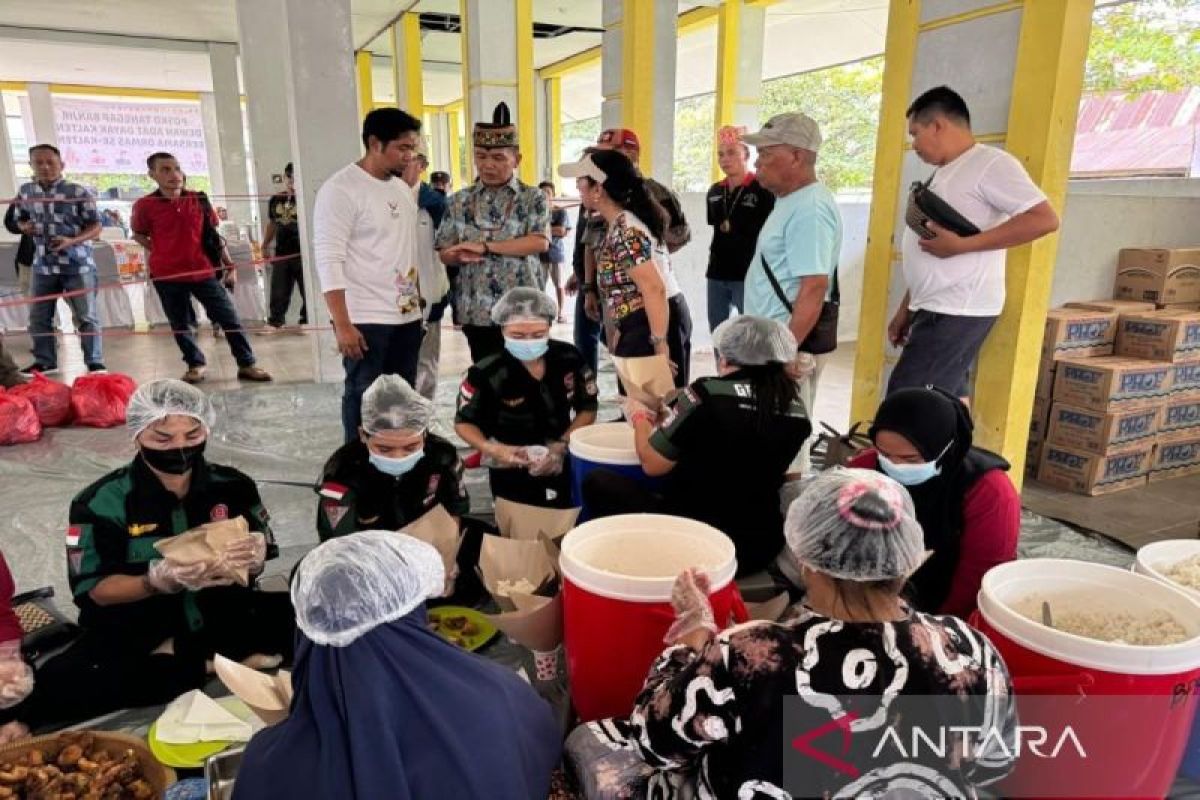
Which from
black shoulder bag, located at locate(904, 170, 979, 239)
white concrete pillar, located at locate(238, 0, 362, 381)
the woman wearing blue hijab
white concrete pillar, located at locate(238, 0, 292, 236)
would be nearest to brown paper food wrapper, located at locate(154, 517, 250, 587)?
the woman wearing blue hijab

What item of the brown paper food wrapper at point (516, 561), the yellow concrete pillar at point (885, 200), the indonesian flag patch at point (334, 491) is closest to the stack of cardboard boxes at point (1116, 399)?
the yellow concrete pillar at point (885, 200)

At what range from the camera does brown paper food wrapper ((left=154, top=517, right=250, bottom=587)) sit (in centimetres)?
177

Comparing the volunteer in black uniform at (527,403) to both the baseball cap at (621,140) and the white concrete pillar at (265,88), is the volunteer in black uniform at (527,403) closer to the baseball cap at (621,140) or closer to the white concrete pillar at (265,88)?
the baseball cap at (621,140)

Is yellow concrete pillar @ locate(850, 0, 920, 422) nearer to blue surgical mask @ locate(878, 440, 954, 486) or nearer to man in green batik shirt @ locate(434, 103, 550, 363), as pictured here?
man in green batik shirt @ locate(434, 103, 550, 363)

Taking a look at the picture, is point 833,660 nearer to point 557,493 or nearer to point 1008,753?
point 1008,753

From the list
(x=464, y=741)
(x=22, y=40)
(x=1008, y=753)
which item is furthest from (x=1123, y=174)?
(x=22, y=40)

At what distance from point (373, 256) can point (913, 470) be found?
7.19 feet

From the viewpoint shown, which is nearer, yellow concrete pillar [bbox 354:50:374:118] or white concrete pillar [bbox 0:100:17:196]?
white concrete pillar [bbox 0:100:17:196]

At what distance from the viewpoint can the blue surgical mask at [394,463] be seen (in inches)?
86.0

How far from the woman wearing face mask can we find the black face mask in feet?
5.35

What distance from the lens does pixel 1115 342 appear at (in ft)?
12.4

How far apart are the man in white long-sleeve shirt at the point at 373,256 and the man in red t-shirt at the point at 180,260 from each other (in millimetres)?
2588

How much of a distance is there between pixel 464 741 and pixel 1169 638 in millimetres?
1195

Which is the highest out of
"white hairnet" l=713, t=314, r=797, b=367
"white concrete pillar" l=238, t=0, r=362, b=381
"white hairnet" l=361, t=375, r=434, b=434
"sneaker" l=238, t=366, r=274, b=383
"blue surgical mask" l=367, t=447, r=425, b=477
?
"white concrete pillar" l=238, t=0, r=362, b=381
